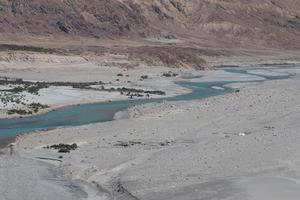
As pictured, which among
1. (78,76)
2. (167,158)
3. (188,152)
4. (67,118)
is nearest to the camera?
(167,158)

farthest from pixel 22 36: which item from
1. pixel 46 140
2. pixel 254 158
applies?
pixel 254 158

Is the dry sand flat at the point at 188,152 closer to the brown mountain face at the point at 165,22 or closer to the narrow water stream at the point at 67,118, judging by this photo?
the narrow water stream at the point at 67,118

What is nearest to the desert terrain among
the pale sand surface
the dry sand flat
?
the dry sand flat

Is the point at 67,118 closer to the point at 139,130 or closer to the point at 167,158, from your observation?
the point at 139,130

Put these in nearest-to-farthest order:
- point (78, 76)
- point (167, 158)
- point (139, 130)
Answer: point (167, 158)
point (139, 130)
point (78, 76)

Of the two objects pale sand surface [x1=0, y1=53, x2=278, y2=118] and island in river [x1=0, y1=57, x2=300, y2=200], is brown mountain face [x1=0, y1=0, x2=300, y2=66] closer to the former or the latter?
pale sand surface [x1=0, y1=53, x2=278, y2=118]

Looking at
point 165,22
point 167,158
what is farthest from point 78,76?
point 165,22

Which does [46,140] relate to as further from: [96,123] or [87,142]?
[96,123]

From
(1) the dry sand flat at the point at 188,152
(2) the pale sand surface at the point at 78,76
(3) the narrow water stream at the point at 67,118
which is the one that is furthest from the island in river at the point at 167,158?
(2) the pale sand surface at the point at 78,76
